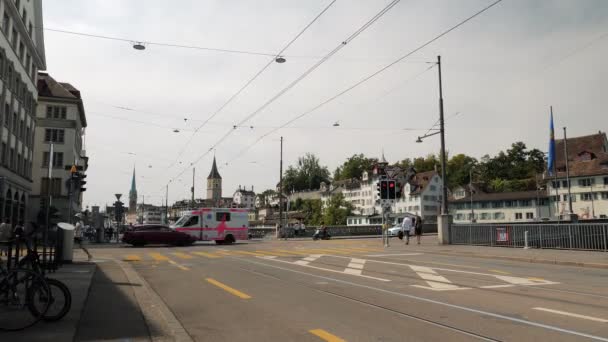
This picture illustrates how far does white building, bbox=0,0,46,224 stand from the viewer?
34291mm

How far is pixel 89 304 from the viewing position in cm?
848

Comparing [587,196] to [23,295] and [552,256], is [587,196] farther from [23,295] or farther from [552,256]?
[23,295]

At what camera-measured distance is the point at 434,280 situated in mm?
11570

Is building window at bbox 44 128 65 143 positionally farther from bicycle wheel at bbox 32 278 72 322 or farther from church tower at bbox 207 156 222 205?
church tower at bbox 207 156 222 205

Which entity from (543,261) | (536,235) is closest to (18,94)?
(536,235)

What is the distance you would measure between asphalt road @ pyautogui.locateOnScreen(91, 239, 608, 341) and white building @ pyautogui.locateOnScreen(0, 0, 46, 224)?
27046 mm

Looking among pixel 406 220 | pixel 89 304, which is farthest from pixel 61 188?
pixel 89 304

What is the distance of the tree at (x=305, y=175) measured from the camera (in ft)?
515

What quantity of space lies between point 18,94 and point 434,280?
3855cm

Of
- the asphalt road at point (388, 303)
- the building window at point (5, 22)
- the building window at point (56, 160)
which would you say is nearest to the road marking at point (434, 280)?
the asphalt road at point (388, 303)

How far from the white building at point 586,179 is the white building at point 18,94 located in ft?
218

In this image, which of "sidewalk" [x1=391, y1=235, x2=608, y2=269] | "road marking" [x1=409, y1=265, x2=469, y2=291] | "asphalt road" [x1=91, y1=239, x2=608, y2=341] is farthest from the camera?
"sidewalk" [x1=391, y1=235, x2=608, y2=269]

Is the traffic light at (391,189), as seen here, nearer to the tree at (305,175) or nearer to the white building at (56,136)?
the white building at (56,136)

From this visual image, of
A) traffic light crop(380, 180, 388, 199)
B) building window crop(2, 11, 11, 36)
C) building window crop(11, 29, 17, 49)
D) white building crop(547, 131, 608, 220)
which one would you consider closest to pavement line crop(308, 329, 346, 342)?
traffic light crop(380, 180, 388, 199)
